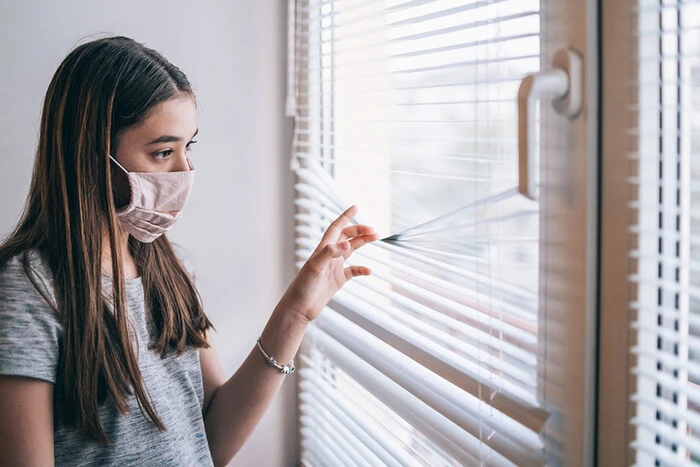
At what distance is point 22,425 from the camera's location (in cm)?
97

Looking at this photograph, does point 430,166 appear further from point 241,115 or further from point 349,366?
point 241,115

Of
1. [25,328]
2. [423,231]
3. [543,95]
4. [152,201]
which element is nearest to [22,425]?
[25,328]

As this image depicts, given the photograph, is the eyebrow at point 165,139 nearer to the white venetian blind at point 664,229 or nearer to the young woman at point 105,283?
the young woman at point 105,283

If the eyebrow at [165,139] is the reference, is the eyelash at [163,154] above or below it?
below

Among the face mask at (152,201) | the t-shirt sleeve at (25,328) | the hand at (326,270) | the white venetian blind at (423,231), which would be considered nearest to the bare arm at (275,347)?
the hand at (326,270)

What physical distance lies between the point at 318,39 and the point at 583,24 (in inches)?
35.8

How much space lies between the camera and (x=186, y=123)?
1131mm

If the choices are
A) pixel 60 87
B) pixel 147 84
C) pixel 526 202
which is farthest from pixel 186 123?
pixel 526 202

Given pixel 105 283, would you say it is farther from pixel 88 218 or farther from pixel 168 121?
pixel 168 121

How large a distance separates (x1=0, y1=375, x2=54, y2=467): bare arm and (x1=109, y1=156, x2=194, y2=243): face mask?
30 centimetres

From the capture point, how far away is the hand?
1.16 meters

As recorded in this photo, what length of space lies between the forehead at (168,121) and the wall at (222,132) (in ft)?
1.84

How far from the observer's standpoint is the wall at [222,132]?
5.07 ft

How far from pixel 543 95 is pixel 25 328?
2.68 feet
